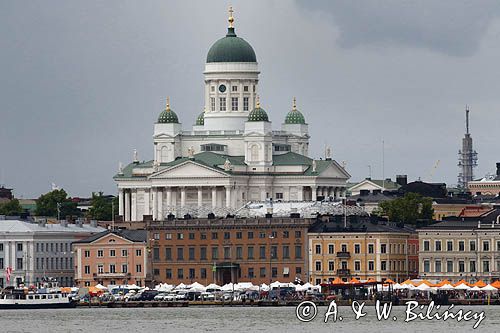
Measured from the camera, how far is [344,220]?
195750mm

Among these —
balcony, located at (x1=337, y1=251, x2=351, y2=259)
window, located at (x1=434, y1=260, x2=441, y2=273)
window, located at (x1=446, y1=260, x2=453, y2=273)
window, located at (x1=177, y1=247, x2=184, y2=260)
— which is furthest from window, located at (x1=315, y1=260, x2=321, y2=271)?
window, located at (x1=446, y1=260, x2=453, y2=273)

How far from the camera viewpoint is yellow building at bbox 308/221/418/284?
629ft

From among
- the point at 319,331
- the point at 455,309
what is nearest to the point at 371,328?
the point at 319,331

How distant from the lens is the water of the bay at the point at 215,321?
5792 inches

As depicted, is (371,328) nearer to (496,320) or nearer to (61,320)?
(496,320)

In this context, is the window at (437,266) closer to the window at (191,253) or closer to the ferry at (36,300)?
the window at (191,253)

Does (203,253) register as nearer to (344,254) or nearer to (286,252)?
(286,252)

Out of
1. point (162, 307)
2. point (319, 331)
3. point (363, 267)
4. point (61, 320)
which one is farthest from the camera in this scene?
point (363, 267)

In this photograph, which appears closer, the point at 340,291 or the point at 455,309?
the point at 455,309

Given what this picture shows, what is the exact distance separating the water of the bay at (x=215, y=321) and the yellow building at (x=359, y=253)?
1913 cm

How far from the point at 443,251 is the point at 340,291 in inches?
447
